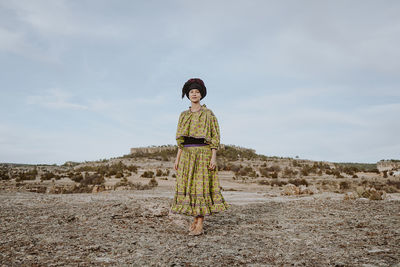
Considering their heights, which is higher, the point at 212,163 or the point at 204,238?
the point at 212,163

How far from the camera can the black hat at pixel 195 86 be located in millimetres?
5379

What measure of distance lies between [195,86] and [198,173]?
61.4 inches

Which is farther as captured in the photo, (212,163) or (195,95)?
(195,95)

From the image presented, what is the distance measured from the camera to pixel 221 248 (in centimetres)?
427

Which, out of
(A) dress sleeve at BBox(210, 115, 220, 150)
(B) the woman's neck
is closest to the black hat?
(B) the woman's neck

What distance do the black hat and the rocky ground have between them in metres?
2.57

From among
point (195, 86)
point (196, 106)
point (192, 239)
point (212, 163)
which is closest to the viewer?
point (192, 239)

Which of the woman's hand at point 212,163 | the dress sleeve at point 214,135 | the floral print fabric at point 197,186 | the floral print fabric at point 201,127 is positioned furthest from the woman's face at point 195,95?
the woman's hand at point 212,163

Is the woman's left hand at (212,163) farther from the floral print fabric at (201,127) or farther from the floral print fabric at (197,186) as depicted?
the floral print fabric at (201,127)

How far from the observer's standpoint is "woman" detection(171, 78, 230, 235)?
16.8ft

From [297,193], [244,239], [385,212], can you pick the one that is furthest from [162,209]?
[297,193]

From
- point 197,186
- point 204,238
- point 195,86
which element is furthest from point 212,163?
point 195,86

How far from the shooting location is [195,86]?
17.6 ft

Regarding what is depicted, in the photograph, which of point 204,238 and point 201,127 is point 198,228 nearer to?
point 204,238
